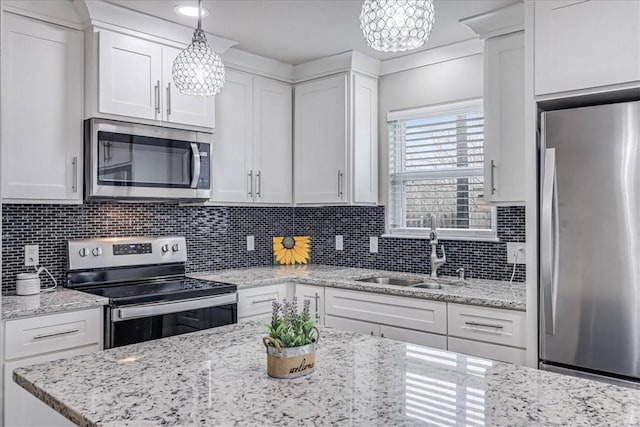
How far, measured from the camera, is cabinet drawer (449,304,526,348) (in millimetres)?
2545

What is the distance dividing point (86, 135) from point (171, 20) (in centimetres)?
85

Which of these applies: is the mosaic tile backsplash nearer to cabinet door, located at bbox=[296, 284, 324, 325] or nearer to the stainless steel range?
the stainless steel range

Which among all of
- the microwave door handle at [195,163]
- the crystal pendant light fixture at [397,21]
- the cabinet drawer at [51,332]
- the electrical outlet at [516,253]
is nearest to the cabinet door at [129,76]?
the microwave door handle at [195,163]

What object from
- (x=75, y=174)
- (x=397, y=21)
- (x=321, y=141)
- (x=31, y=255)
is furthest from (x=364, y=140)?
(x=397, y=21)

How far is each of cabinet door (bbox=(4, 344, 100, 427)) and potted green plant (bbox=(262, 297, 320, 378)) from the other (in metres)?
1.44

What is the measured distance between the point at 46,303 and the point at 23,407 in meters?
0.47

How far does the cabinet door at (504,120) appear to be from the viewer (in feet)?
9.31

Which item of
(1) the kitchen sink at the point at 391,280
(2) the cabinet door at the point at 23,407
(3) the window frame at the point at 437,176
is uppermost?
(3) the window frame at the point at 437,176

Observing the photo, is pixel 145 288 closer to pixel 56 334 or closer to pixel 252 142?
pixel 56 334

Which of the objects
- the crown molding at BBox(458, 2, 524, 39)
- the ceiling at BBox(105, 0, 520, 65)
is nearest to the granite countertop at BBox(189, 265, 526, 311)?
the crown molding at BBox(458, 2, 524, 39)

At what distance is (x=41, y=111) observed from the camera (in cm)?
271

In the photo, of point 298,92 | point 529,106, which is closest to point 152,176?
point 298,92

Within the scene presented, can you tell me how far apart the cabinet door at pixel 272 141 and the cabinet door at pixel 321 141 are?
7 centimetres

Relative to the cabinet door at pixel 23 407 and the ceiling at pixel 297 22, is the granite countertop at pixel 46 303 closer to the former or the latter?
the cabinet door at pixel 23 407
